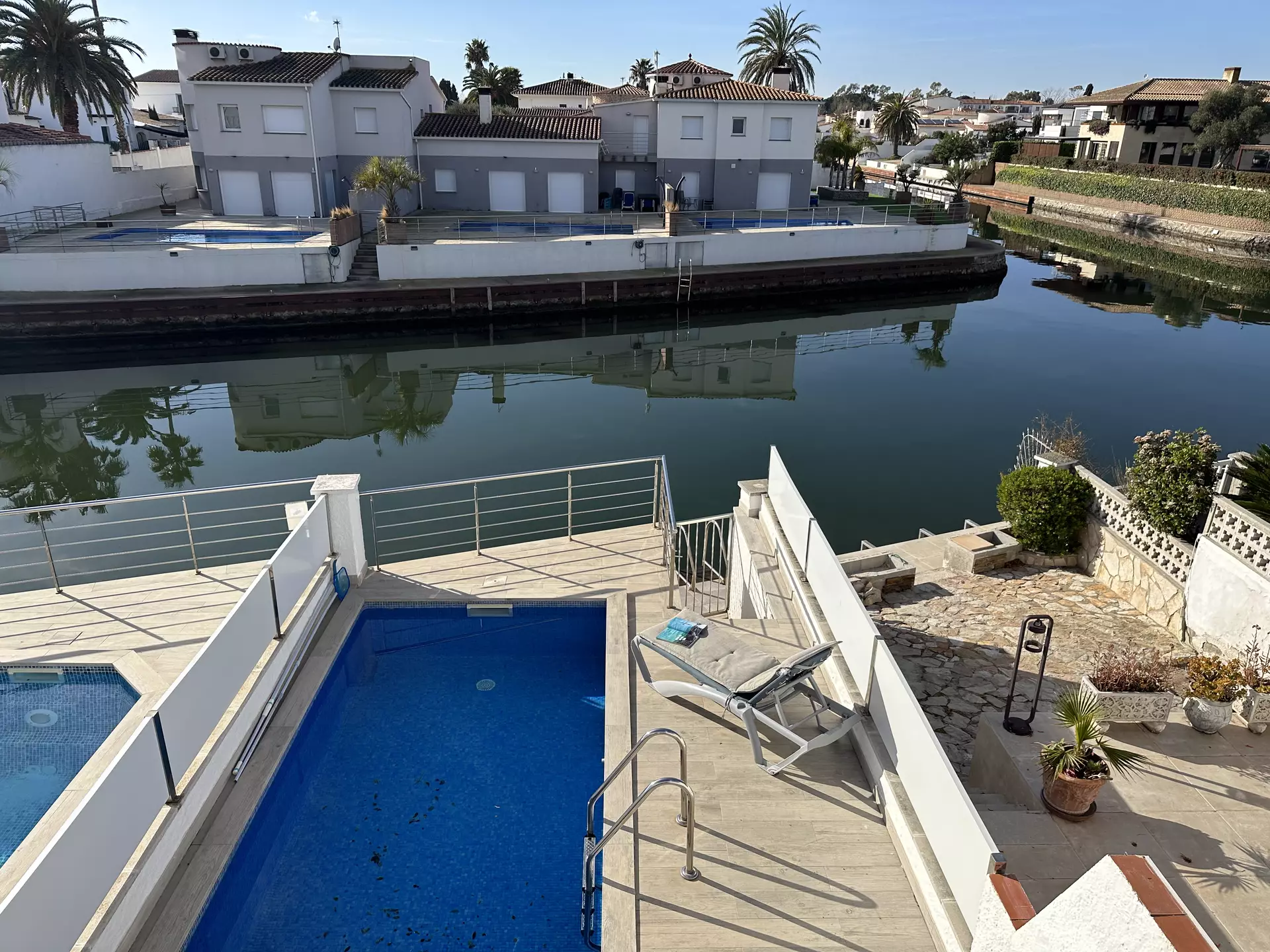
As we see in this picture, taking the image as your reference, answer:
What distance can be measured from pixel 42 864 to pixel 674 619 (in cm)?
449

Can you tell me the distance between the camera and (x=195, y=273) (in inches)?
984

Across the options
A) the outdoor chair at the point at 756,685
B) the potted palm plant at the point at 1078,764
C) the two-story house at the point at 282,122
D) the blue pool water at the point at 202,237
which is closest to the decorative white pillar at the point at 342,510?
the outdoor chair at the point at 756,685

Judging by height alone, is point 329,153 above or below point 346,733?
above

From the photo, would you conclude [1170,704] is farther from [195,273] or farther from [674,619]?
[195,273]

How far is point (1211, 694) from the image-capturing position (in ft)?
20.3

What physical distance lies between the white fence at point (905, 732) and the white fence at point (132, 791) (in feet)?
14.3

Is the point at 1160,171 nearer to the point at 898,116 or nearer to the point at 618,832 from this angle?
the point at 898,116

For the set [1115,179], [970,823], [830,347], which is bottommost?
[830,347]

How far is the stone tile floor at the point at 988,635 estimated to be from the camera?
752 centimetres

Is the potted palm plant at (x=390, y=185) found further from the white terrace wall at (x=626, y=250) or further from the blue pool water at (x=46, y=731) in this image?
the blue pool water at (x=46, y=731)

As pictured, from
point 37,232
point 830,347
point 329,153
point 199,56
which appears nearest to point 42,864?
point 830,347

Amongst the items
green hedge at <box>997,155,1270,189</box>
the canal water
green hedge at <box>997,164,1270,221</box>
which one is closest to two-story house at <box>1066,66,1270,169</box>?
green hedge at <box>997,155,1270,189</box>

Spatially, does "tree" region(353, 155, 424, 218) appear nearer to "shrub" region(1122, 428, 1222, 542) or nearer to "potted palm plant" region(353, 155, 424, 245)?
"potted palm plant" region(353, 155, 424, 245)

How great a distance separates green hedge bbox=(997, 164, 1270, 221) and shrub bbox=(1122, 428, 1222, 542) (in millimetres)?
42845
